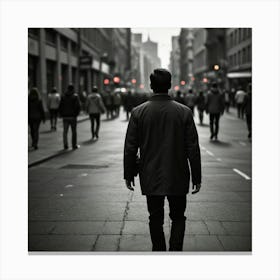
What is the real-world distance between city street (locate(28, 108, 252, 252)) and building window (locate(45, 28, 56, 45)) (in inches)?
749

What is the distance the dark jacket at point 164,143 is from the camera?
4.64 metres

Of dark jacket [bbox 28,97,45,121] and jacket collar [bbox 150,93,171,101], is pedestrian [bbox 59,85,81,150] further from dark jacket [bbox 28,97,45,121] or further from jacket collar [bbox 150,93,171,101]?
jacket collar [bbox 150,93,171,101]

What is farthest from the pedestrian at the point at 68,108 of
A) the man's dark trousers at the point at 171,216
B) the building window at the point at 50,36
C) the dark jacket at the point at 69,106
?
the building window at the point at 50,36

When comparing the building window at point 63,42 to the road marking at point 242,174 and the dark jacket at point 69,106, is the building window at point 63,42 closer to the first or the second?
the dark jacket at point 69,106

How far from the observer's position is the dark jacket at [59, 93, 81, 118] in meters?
15.3

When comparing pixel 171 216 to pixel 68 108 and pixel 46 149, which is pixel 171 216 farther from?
pixel 68 108

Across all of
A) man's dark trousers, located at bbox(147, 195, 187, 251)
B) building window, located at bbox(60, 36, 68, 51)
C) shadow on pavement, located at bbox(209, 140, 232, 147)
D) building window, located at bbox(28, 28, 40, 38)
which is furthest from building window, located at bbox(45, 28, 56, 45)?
man's dark trousers, located at bbox(147, 195, 187, 251)

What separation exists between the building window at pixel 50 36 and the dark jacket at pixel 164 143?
26.9m

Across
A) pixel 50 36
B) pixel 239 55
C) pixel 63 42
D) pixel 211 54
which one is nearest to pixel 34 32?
pixel 50 36

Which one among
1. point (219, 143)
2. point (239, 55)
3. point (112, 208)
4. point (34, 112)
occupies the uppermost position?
point (239, 55)

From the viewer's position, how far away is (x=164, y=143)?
4652 mm

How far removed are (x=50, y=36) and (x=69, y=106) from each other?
58.1 ft

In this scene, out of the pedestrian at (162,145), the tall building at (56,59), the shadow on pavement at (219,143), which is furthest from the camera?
the tall building at (56,59)
